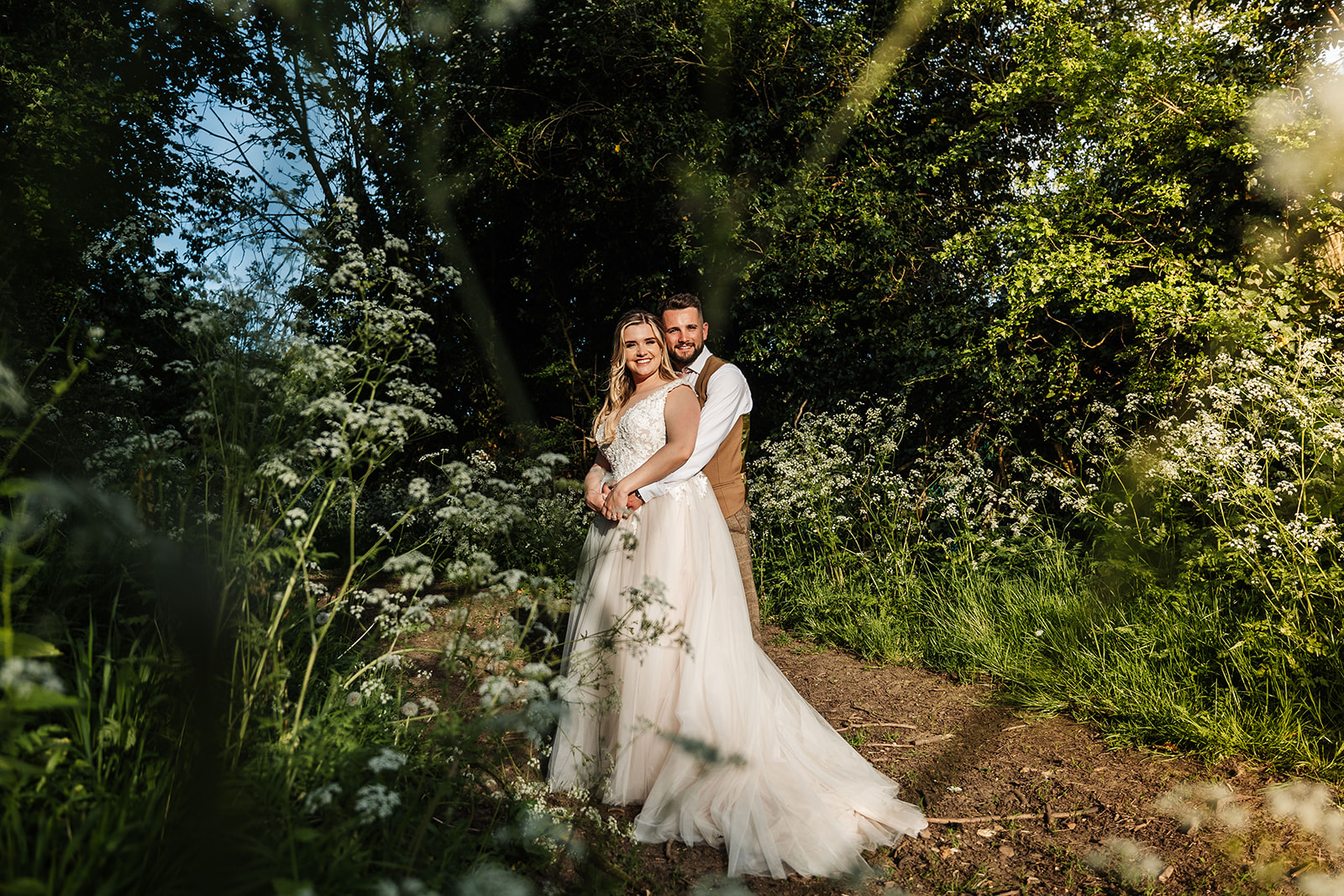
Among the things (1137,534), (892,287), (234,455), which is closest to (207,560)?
(234,455)

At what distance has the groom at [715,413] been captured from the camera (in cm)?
398

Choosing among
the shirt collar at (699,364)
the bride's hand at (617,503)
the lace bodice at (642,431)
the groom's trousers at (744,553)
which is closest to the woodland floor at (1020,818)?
the groom's trousers at (744,553)

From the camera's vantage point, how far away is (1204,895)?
251 centimetres

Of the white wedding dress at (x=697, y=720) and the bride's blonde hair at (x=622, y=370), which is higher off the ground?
the bride's blonde hair at (x=622, y=370)

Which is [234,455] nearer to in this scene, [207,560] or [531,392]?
[207,560]

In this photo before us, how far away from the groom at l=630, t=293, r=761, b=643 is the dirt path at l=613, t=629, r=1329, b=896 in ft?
3.34

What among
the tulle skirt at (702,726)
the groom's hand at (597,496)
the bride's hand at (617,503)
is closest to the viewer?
the tulle skirt at (702,726)

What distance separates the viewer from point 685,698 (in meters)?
3.31

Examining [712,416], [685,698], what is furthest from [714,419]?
[685,698]

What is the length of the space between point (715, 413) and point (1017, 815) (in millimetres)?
2235

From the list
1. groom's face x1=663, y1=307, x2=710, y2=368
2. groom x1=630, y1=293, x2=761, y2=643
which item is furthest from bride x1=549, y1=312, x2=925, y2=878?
groom's face x1=663, y1=307, x2=710, y2=368

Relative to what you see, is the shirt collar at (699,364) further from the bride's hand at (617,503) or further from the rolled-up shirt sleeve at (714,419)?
the bride's hand at (617,503)

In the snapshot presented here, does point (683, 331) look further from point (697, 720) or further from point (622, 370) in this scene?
point (697, 720)

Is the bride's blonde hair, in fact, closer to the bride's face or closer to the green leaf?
the bride's face
